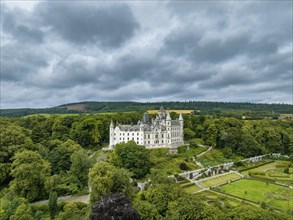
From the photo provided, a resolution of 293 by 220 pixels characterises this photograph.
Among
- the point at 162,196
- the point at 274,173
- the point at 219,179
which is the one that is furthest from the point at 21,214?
the point at 274,173

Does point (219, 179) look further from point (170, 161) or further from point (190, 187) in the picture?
point (170, 161)

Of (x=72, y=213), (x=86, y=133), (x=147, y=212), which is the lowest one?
(x=72, y=213)

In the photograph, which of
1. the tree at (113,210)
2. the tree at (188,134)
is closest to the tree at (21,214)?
the tree at (113,210)

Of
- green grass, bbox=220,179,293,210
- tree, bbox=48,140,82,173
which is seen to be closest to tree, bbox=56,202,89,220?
tree, bbox=48,140,82,173

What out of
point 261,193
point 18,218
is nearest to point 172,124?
point 261,193

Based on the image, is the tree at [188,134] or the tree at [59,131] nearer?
the tree at [59,131]

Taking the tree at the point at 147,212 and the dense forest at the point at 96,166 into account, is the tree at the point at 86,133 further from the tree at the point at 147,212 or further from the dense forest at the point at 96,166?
the tree at the point at 147,212

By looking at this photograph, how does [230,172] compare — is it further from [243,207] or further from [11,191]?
[11,191]
